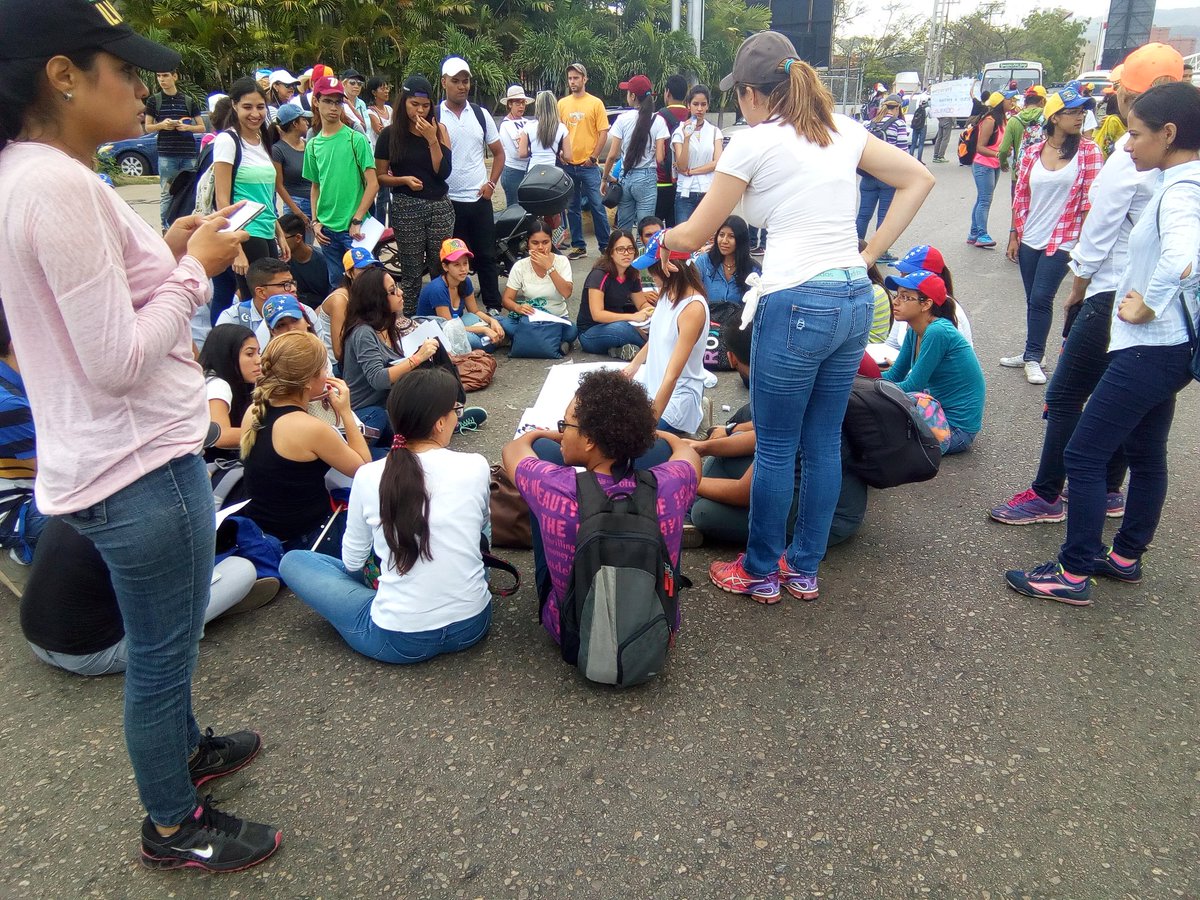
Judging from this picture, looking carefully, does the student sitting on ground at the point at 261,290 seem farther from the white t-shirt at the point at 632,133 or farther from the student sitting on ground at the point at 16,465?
the white t-shirt at the point at 632,133

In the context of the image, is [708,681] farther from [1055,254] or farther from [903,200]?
[1055,254]

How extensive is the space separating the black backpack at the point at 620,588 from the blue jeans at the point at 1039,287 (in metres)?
3.93

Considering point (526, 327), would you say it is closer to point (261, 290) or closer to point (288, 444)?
point (261, 290)

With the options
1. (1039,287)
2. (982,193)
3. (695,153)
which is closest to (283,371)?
(1039,287)

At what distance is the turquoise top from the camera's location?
4.20 meters

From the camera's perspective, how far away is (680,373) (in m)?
4.00

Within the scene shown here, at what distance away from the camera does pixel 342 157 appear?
6.19 m

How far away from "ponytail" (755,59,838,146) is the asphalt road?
172 cm

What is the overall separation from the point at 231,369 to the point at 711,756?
9.13 ft

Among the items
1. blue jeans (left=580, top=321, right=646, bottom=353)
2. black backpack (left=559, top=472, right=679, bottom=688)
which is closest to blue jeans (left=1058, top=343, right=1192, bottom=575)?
black backpack (left=559, top=472, right=679, bottom=688)

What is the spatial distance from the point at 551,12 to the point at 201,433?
22555 mm

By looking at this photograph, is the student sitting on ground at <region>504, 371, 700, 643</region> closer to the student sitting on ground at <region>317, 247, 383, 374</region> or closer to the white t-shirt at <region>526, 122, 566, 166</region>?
the student sitting on ground at <region>317, 247, 383, 374</region>

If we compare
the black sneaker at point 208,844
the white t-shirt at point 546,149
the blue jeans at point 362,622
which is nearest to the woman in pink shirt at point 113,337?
the black sneaker at point 208,844

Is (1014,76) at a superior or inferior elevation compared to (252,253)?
superior
